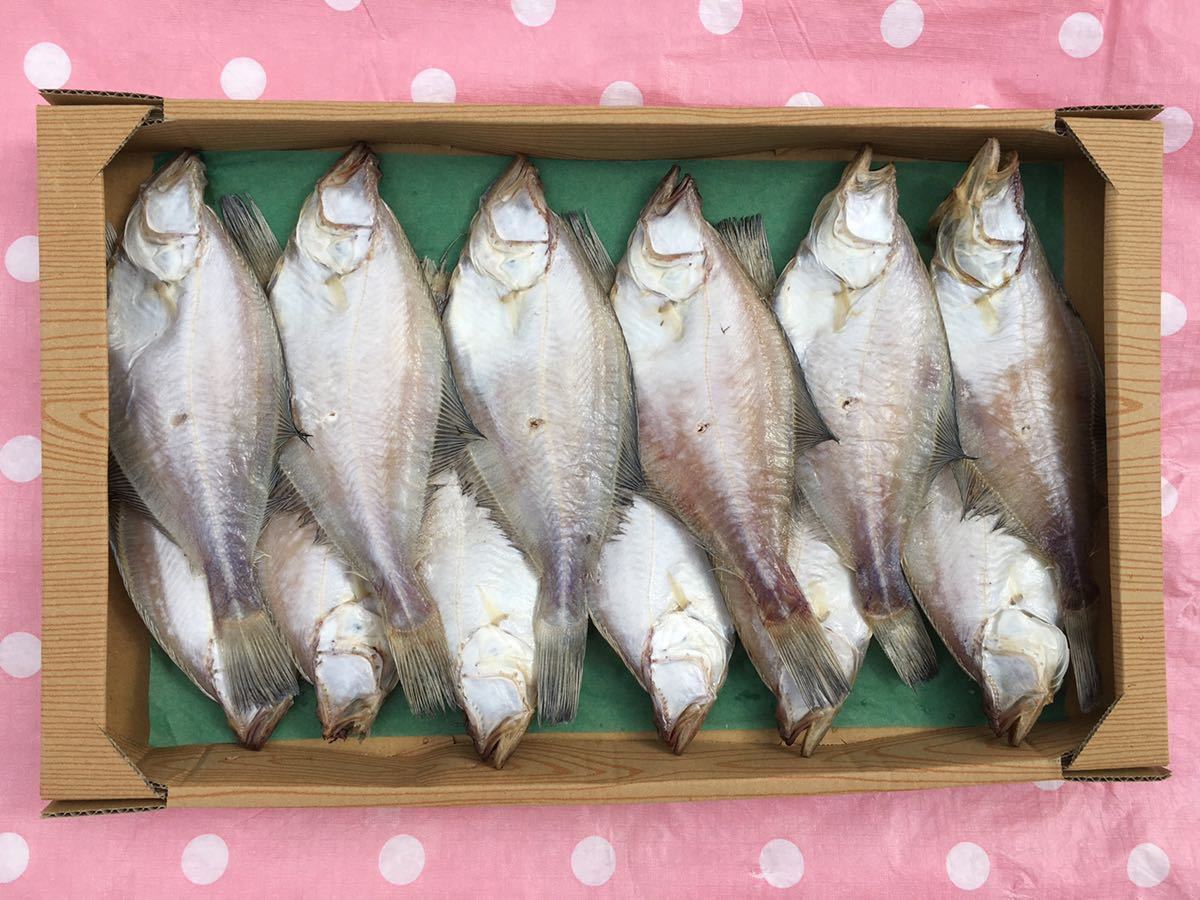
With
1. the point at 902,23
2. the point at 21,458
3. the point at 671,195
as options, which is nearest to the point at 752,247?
the point at 671,195

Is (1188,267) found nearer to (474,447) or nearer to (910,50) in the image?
(910,50)

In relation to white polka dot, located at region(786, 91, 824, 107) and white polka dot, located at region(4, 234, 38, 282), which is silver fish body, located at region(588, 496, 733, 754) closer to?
white polka dot, located at region(786, 91, 824, 107)

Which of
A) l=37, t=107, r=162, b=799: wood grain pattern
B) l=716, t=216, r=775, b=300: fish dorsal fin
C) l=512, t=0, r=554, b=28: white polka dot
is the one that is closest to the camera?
l=37, t=107, r=162, b=799: wood grain pattern

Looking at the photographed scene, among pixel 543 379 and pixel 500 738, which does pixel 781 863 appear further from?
pixel 543 379

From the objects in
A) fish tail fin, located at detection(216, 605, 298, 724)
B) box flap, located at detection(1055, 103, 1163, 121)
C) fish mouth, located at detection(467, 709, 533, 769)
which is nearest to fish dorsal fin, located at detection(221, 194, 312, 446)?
fish tail fin, located at detection(216, 605, 298, 724)

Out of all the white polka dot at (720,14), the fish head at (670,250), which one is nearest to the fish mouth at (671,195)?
the fish head at (670,250)
